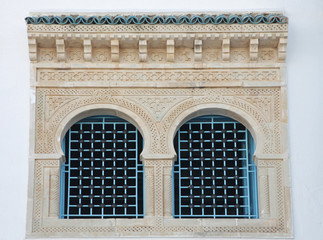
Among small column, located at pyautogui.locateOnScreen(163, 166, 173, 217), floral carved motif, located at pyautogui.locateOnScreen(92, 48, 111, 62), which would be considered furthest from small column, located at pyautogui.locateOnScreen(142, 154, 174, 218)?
floral carved motif, located at pyautogui.locateOnScreen(92, 48, 111, 62)

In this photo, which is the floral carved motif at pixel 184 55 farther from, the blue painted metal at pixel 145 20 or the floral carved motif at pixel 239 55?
the floral carved motif at pixel 239 55

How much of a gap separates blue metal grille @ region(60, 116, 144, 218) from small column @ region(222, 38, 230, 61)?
Answer: 145 cm

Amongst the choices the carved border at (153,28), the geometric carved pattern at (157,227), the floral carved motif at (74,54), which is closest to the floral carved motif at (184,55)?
the carved border at (153,28)

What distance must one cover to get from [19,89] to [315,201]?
389 centimetres

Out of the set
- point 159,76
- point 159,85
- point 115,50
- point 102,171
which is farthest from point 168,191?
point 115,50

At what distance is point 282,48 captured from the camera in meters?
13.0

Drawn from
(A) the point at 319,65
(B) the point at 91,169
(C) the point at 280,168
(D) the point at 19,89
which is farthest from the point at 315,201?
(D) the point at 19,89

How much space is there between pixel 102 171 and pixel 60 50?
1610 millimetres

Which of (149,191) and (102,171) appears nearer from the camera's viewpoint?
(149,191)

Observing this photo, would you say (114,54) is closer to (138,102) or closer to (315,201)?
(138,102)

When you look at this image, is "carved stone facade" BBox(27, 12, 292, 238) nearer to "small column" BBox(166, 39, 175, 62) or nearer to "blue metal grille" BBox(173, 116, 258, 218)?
"small column" BBox(166, 39, 175, 62)

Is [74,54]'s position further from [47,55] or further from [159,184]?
[159,184]

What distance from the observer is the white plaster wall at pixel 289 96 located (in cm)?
1239

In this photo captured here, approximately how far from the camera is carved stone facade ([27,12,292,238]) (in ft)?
41.4
